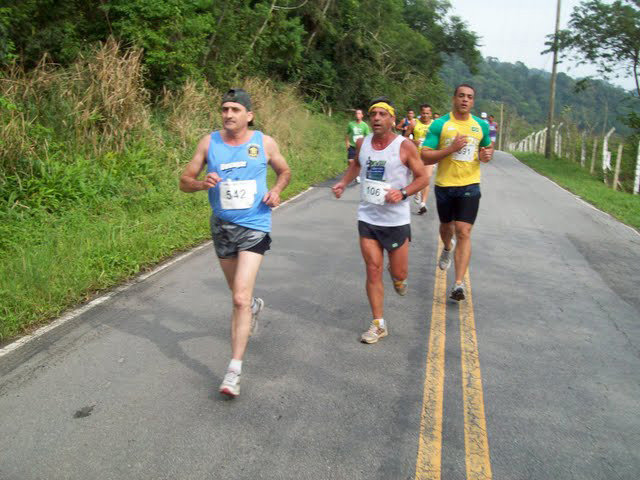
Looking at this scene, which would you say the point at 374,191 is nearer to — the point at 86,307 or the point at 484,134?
the point at 484,134

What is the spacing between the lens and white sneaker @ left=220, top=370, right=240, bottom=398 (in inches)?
159

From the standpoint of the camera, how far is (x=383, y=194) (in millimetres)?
5148

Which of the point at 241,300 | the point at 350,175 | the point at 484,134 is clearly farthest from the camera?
the point at 484,134

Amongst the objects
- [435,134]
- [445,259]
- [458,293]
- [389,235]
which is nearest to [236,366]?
[389,235]

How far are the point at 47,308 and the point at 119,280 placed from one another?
48.0 inches

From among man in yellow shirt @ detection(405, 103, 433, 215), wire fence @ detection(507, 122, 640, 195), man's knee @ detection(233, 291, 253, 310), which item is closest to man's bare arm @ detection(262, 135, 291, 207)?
man's knee @ detection(233, 291, 253, 310)

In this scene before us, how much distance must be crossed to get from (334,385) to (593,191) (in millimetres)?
16210

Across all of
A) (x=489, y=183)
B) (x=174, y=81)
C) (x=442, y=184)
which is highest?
(x=174, y=81)

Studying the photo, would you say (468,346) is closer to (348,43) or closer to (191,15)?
(191,15)

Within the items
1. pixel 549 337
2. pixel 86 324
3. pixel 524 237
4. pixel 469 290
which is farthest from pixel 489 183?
pixel 86 324

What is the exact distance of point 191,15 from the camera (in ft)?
53.3

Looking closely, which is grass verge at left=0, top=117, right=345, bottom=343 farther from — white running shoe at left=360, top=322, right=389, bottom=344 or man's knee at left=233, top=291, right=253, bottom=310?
white running shoe at left=360, top=322, right=389, bottom=344

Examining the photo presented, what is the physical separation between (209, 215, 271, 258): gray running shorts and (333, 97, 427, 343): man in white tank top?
110 cm

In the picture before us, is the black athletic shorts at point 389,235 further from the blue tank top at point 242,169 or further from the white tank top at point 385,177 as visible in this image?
the blue tank top at point 242,169
